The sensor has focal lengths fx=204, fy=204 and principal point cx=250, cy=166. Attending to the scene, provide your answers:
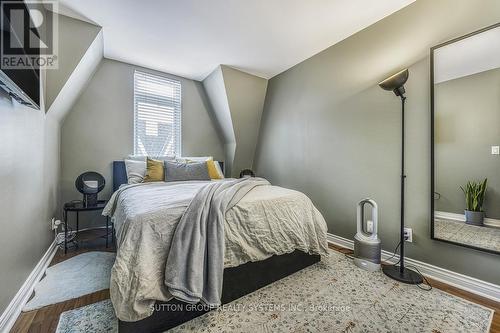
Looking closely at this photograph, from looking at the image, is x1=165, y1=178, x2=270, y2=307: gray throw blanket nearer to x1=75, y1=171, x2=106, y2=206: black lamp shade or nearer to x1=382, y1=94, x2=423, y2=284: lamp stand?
x1=382, y1=94, x2=423, y2=284: lamp stand

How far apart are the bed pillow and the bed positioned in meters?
1.14

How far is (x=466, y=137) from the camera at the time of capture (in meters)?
1.69

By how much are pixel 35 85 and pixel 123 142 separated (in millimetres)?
1838

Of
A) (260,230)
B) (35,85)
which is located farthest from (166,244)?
(35,85)

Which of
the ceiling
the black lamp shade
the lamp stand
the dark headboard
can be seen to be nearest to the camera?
the lamp stand

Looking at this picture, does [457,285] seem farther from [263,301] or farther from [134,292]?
[134,292]

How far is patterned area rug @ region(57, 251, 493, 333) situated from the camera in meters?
1.28

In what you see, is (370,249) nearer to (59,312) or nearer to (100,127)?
(59,312)

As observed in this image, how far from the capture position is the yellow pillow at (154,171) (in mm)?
2668

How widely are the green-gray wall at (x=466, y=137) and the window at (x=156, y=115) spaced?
346 centimetres

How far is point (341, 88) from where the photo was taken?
2.59m

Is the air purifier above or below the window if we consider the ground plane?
below

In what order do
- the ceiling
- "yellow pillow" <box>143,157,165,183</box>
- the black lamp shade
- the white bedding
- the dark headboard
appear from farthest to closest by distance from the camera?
the dark headboard, "yellow pillow" <box>143,157,165,183</box>, the black lamp shade, the ceiling, the white bedding

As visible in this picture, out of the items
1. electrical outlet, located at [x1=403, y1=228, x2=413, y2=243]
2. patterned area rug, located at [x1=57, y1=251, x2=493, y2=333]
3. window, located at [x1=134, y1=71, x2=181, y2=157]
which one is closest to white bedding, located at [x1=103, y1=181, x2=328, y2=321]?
patterned area rug, located at [x1=57, y1=251, x2=493, y2=333]
